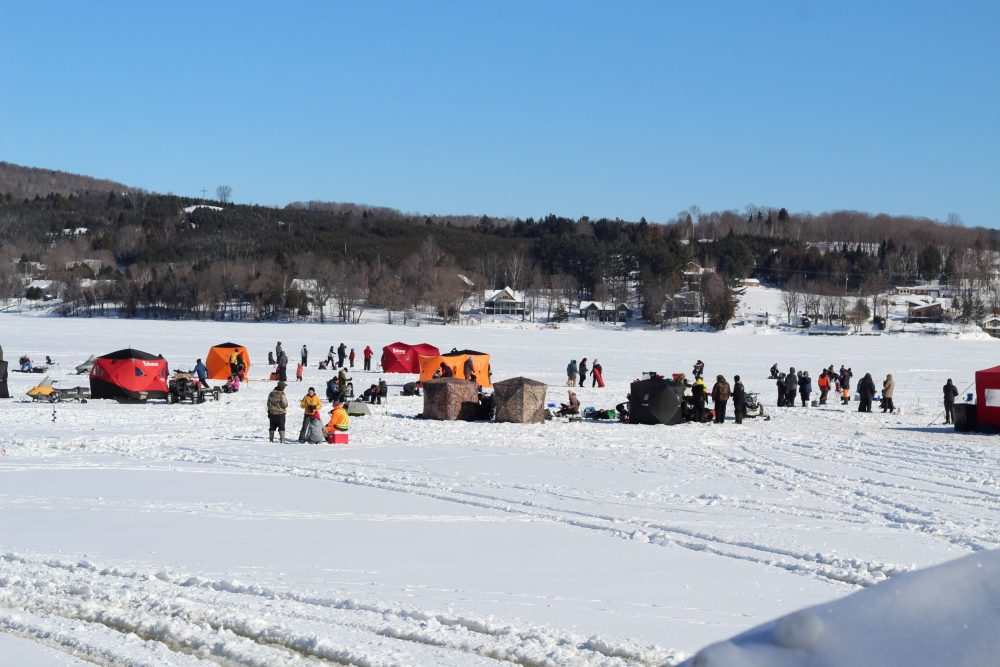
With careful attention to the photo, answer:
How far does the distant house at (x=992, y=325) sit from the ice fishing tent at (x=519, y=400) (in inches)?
2936

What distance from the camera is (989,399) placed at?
17.3m

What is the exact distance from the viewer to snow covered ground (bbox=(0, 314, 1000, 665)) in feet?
16.1

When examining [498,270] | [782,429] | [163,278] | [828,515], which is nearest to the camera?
[828,515]

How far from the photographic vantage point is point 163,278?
10362 centimetres

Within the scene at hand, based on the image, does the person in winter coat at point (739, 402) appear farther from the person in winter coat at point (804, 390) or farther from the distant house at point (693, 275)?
the distant house at point (693, 275)

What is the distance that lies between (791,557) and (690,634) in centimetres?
226

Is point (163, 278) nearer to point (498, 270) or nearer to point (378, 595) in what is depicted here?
point (498, 270)

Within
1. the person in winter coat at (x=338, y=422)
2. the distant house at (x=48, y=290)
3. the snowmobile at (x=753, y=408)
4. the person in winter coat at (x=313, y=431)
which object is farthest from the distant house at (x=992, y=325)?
the distant house at (x=48, y=290)

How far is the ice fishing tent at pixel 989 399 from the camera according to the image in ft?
56.6

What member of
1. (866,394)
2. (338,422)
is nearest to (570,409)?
(338,422)

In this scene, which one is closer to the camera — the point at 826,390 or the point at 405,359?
the point at 826,390

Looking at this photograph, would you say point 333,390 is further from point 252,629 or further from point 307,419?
point 252,629

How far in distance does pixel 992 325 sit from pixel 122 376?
271 feet

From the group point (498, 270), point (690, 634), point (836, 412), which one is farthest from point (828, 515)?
point (498, 270)
